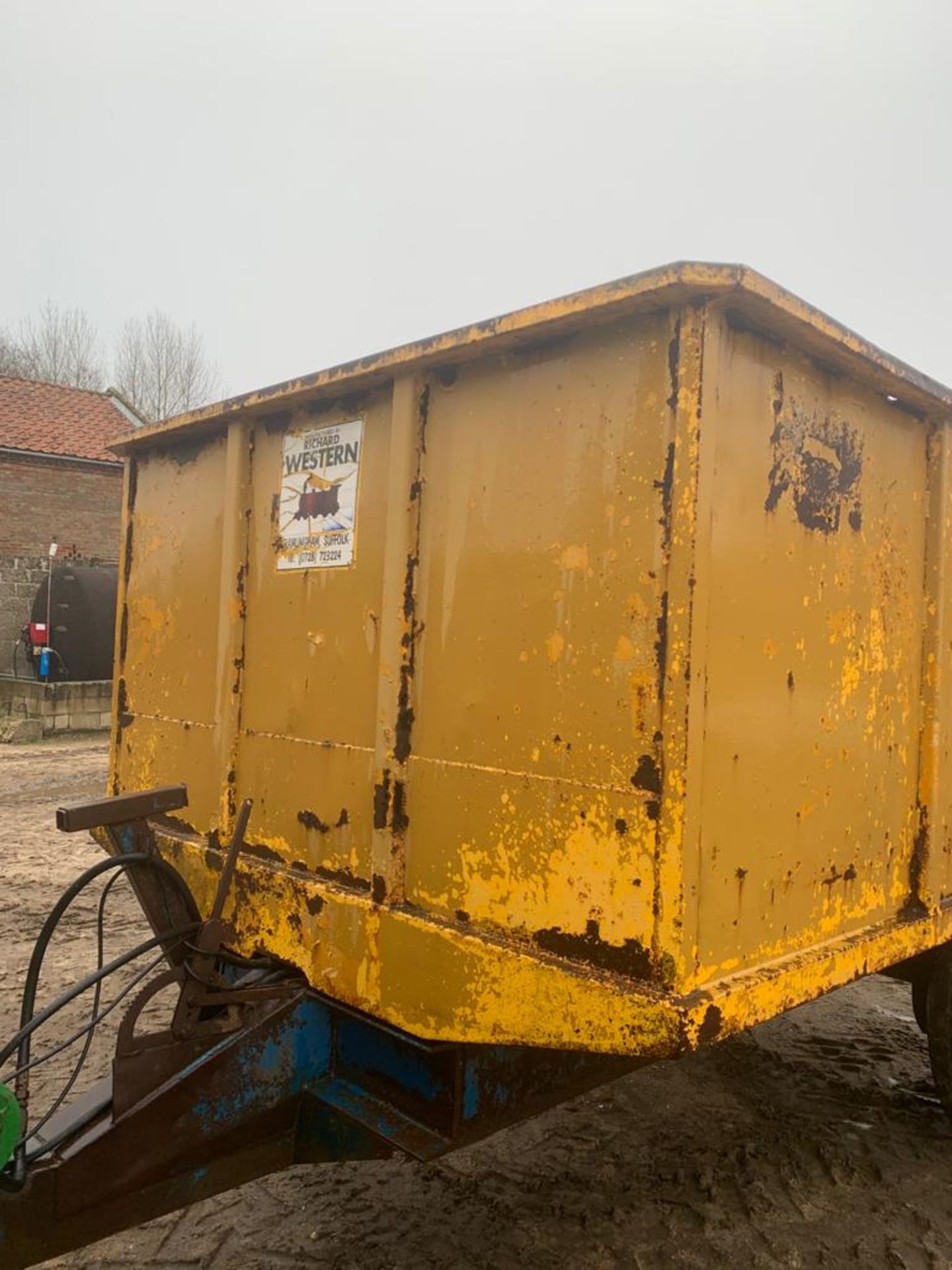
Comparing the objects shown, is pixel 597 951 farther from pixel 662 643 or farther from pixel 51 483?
pixel 51 483

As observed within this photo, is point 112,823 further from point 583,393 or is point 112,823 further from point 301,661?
point 583,393

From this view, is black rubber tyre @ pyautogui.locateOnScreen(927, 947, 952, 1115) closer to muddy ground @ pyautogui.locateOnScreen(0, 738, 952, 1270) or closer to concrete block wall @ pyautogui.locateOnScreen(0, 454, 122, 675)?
muddy ground @ pyautogui.locateOnScreen(0, 738, 952, 1270)

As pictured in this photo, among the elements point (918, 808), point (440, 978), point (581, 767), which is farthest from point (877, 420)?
point (440, 978)

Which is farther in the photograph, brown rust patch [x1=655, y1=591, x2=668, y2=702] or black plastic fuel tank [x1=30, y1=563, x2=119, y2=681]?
black plastic fuel tank [x1=30, y1=563, x2=119, y2=681]

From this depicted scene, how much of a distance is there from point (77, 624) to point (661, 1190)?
1275 centimetres

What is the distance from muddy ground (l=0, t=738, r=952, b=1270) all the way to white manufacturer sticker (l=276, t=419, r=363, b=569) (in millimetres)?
1834

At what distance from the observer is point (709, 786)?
6.03 ft

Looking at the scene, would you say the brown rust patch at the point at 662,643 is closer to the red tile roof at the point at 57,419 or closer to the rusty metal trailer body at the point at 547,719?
the rusty metal trailer body at the point at 547,719

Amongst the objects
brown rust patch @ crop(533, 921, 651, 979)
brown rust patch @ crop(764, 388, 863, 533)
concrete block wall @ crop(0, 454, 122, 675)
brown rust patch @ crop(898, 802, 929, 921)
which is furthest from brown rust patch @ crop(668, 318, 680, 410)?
concrete block wall @ crop(0, 454, 122, 675)

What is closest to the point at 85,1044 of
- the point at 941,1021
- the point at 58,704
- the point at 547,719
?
the point at 547,719

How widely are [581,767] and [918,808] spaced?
4.14ft

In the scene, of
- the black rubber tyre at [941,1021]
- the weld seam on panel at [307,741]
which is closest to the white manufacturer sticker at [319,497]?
the weld seam on panel at [307,741]

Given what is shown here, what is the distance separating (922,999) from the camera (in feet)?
10.6

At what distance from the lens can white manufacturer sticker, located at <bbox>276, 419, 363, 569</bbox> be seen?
2.40m
